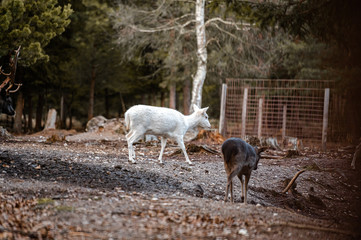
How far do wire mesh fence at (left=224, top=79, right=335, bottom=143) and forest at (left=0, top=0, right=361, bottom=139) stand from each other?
1.05m

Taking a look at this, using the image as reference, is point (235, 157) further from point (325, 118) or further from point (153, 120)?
point (325, 118)

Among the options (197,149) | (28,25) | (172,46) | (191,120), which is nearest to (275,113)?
(197,149)

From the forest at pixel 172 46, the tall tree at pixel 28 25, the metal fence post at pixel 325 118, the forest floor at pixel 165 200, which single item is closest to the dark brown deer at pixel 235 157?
the forest floor at pixel 165 200

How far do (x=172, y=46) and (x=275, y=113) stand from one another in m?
6.68

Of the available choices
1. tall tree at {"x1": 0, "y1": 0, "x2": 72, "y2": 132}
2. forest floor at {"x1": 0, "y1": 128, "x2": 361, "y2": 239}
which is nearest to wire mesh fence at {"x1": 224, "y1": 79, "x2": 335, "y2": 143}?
forest floor at {"x1": 0, "y1": 128, "x2": 361, "y2": 239}

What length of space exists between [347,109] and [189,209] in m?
11.5

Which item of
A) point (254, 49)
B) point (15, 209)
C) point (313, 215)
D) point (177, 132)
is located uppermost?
point (254, 49)

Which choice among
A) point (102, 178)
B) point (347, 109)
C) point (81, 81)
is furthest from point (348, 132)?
point (81, 81)

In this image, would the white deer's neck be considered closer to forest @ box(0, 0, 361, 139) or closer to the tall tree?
forest @ box(0, 0, 361, 139)

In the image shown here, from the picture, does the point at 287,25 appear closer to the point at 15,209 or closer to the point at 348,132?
the point at 15,209

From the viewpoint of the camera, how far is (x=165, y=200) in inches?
244

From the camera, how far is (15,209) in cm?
533

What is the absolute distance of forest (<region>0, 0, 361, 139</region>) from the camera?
9000mm

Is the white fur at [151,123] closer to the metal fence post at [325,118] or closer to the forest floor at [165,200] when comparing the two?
the forest floor at [165,200]
